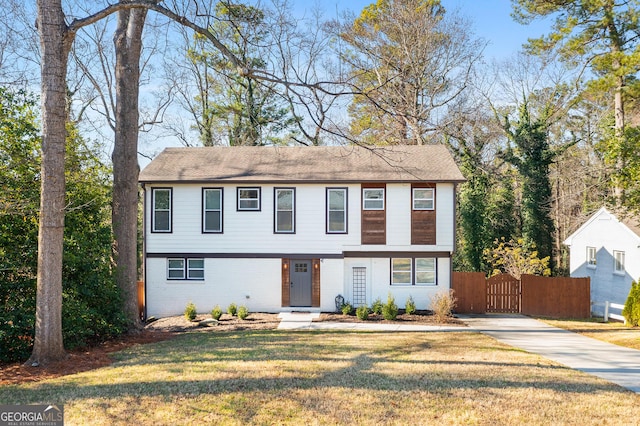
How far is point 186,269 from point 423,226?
9.58 metres

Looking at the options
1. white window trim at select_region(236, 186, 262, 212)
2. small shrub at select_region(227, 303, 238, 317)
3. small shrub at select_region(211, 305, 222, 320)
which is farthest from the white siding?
small shrub at select_region(211, 305, 222, 320)

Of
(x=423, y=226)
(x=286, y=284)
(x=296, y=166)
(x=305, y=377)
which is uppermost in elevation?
(x=296, y=166)

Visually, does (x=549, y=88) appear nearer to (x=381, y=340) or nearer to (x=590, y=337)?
(x=590, y=337)

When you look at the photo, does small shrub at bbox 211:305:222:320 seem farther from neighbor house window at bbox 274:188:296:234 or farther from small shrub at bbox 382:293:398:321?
small shrub at bbox 382:293:398:321

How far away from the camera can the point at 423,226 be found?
18703 mm

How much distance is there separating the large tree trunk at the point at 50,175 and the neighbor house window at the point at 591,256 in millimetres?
22368

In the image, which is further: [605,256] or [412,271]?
[605,256]

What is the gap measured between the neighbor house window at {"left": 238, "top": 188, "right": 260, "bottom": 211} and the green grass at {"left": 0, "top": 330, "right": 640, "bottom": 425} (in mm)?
8910

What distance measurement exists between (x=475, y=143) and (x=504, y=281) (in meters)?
10.2

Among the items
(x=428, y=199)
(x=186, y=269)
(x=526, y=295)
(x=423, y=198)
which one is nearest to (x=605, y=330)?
(x=526, y=295)

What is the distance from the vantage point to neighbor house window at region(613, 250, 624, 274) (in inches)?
799

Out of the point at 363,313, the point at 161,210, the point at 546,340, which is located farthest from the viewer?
the point at 161,210

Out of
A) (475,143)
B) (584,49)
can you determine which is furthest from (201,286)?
(584,49)

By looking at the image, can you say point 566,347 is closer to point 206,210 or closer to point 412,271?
point 412,271
